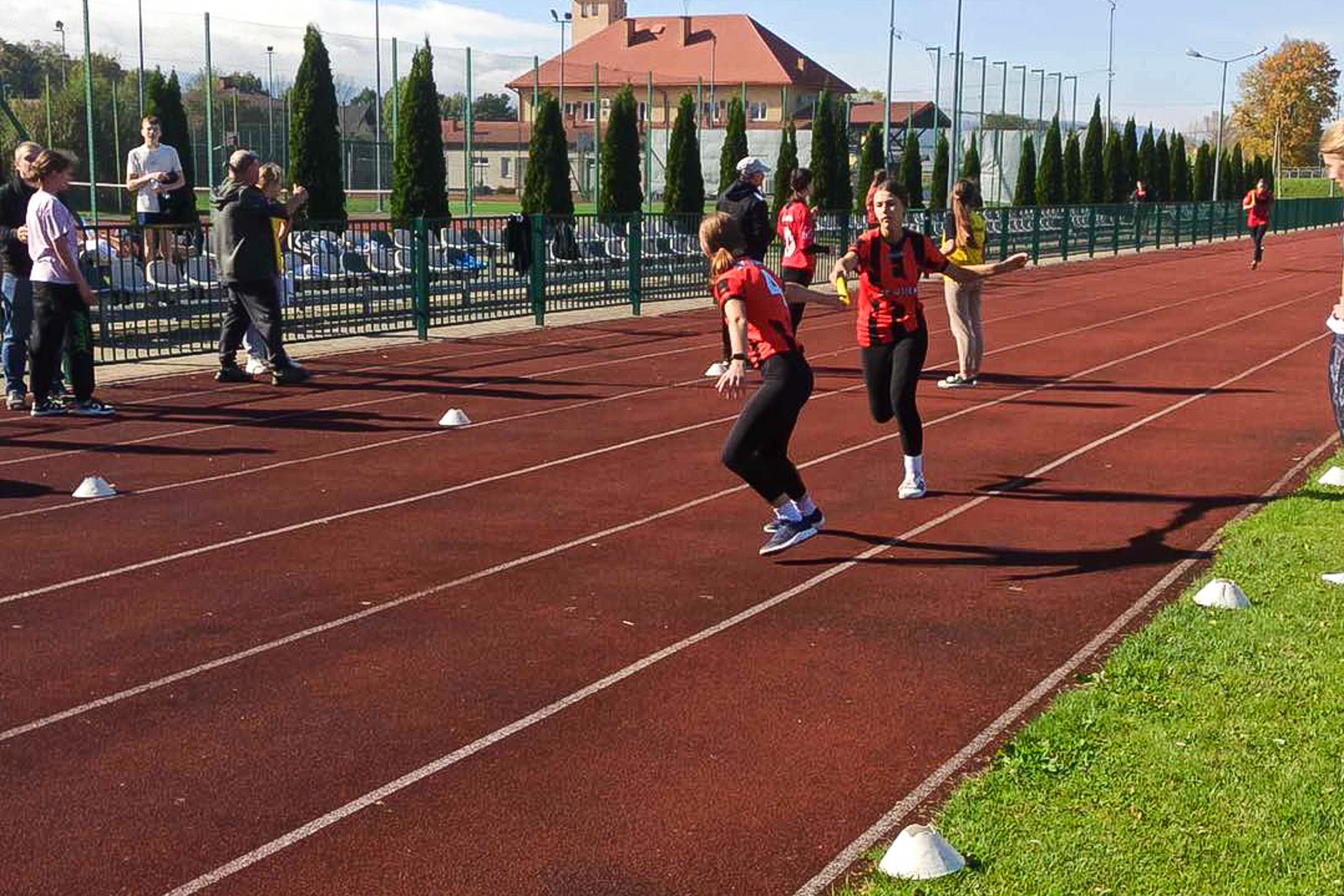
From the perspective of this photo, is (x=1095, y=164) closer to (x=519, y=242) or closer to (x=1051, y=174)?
(x=1051, y=174)

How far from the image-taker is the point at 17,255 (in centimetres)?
Result: 1208

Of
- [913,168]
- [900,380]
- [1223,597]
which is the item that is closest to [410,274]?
[900,380]

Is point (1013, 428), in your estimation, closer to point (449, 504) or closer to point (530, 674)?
point (449, 504)

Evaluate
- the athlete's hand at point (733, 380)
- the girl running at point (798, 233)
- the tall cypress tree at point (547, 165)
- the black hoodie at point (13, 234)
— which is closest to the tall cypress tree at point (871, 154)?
the tall cypress tree at point (547, 165)

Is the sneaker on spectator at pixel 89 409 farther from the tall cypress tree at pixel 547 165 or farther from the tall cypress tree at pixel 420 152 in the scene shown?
the tall cypress tree at pixel 547 165

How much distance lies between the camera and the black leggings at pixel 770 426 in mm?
7742

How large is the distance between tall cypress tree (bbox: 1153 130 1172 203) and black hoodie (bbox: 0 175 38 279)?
183ft

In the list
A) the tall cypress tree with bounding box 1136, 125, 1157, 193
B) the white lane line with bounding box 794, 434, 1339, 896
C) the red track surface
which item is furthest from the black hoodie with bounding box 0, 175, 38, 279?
the tall cypress tree with bounding box 1136, 125, 1157, 193

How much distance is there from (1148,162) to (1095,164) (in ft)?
22.1

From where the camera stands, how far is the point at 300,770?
5.00 meters

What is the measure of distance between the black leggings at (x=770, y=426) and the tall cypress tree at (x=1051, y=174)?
44.8 m

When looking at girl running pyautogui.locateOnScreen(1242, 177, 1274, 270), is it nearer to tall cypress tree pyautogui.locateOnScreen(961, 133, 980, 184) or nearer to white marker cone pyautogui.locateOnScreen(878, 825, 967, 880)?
tall cypress tree pyautogui.locateOnScreen(961, 133, 980, 184)

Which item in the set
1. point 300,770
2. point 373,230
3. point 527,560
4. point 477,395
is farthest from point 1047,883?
point 373,230

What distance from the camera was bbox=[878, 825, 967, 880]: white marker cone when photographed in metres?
4.08
